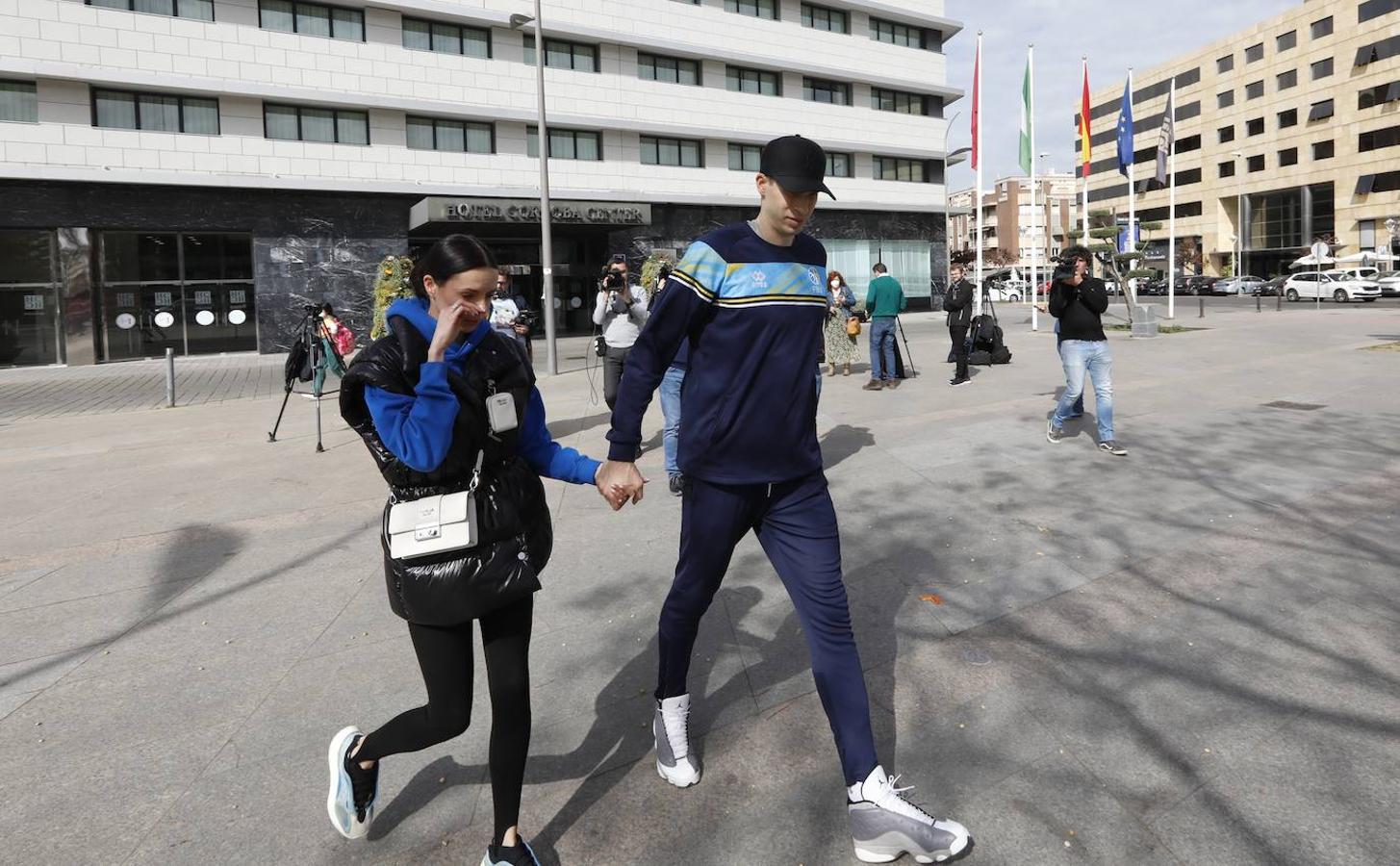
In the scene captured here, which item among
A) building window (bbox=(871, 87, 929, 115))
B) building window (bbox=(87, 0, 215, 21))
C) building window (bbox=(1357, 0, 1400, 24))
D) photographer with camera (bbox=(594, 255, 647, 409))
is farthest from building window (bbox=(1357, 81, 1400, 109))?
photographer with camera (bbox=(594, 255, 647, 409))

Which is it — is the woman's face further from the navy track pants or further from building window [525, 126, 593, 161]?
building window [525, 126, 593, 161]

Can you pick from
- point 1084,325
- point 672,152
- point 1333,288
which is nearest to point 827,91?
point 672,152

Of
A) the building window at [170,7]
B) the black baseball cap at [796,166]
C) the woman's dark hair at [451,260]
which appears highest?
the building window at [170,7]

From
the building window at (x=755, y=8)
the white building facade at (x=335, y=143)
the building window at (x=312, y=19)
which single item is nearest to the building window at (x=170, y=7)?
the white building facade at (x=335, y=143)

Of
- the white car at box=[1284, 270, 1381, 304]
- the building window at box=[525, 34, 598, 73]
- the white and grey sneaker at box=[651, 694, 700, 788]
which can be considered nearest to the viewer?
the white and grey sneaker at box=[651, 694, 700, 788]

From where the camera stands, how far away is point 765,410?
8.23ft

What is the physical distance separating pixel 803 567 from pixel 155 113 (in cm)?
2620

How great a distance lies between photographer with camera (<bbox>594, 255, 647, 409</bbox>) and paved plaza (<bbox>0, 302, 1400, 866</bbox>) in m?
1.57

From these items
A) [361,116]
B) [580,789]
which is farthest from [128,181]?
[580,789]

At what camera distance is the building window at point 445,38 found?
2541 cm

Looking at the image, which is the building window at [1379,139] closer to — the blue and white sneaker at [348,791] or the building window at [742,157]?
the building window at [742,157]

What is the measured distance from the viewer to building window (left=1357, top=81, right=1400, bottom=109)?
175 feet

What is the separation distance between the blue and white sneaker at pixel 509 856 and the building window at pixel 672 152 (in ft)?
94.6

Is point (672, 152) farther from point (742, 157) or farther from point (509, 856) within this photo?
point (509, 856)
